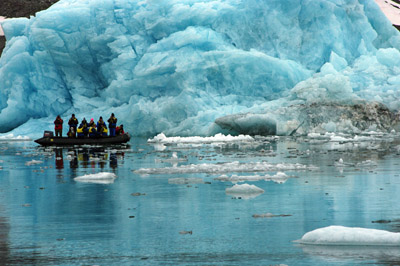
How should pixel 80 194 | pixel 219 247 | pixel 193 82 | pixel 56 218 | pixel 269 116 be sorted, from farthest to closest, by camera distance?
pixel 193 82
pixel 269 116
pixel 80 194
pixel 56 218
pixel 219 247

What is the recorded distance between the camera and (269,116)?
26.1 m

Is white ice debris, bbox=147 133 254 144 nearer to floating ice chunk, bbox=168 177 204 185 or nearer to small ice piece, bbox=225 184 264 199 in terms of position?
floating ice chunk, bbox=168 177 204 185

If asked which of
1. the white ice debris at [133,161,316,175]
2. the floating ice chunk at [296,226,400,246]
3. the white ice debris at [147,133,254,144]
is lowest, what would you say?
the floating ice chunk at [296,226,400,246]

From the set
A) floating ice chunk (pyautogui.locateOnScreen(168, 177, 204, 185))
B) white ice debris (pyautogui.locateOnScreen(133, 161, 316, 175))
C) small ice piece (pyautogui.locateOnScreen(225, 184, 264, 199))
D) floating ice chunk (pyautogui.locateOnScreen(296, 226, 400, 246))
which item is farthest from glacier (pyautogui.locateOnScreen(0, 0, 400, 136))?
floating ice chunk (pyautogui.locateOnScreen(296, 226, 400, 246))

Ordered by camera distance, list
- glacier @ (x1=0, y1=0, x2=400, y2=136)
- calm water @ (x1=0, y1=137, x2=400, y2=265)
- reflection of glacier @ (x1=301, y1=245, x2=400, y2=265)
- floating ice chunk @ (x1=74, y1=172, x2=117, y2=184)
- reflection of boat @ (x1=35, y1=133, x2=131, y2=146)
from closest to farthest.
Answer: reflection of glacier @ (x1=301, y1=245, x2=400, y2=265) < calm water @ (x1=0, y1=137, x2=400, y2=265) < floating ice chunk @ (x1=74, y1=172, x2=117, y2=184) < reflection of boat @ (x1=35, y1=133, x2=131, y2=146) < glacier @ (x1=0, y1=0, x2=400, y2=136)

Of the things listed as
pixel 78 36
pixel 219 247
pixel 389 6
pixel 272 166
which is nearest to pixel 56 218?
pixel 219 247

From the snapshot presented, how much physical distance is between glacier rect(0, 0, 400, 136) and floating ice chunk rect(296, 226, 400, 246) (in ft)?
64.6

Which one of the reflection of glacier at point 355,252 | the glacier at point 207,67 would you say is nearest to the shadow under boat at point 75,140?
the glacier at point 207,67

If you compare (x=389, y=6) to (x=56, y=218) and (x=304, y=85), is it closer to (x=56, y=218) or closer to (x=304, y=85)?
(x=304, y=85)

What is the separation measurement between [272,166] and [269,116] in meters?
12.7

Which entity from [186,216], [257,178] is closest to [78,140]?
[257,178]

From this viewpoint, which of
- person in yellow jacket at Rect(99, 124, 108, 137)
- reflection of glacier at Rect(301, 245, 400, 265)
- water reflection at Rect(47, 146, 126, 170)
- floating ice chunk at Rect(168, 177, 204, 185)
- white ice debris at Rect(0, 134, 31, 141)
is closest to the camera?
reflection of glacier at Rect(301, 245, 400, 265)

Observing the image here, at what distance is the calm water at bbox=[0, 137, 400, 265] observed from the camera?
5852mm

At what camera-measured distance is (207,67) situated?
2764 cm
